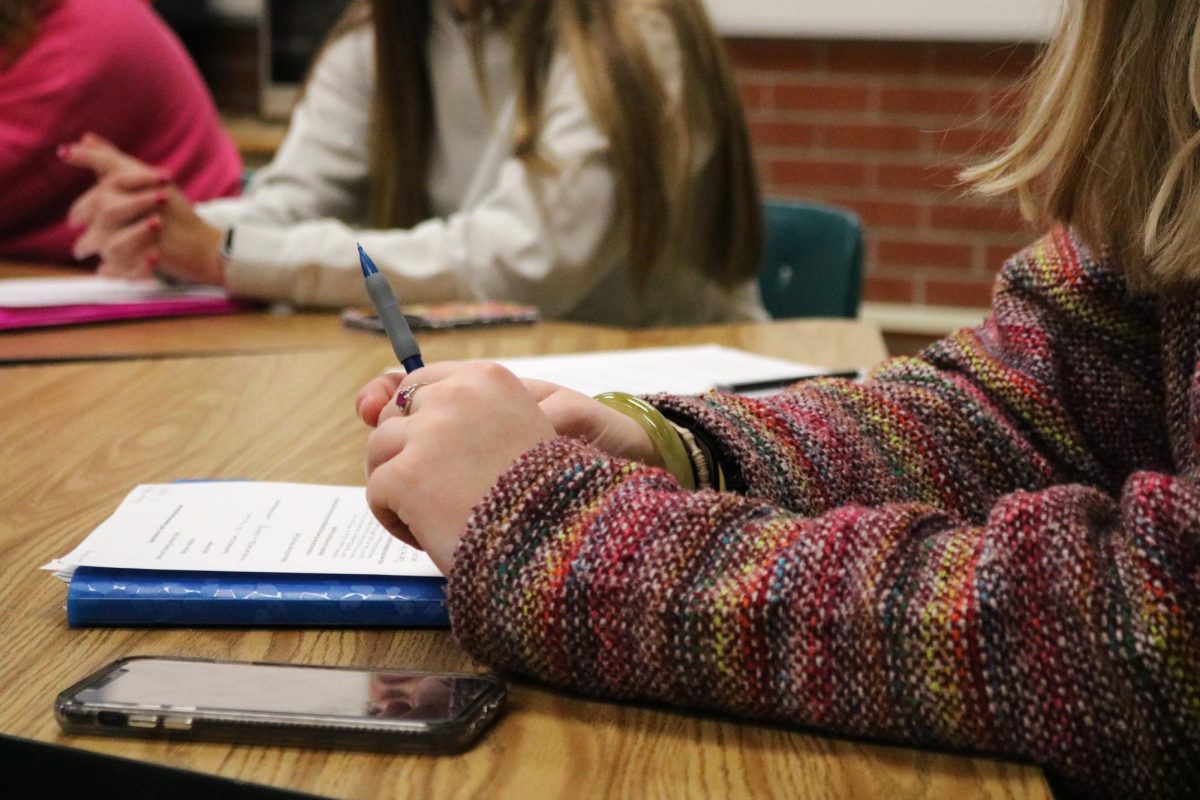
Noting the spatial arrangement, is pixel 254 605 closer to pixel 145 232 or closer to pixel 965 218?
pixel 145 232

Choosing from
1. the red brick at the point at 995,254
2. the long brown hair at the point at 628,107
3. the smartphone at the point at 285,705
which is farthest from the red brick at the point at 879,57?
the smartphone at the point at 285,705

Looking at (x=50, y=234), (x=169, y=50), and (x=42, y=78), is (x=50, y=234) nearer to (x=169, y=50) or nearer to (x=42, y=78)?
(x=42, y=78)

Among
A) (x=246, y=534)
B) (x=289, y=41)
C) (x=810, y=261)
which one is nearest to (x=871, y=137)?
(x=810, y=261)

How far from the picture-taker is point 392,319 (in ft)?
2.25

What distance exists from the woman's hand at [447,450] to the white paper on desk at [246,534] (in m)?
0.04

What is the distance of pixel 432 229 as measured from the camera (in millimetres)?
1436

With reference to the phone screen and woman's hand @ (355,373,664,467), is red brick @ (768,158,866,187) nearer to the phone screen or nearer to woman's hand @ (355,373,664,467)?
woman's hand @ (355,373,664,467)

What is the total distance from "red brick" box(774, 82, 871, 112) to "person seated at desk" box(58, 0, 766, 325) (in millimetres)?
1300

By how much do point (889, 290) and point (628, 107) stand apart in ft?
5.11

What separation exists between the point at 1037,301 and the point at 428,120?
1106 millimetres

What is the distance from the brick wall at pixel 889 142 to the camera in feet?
8.89

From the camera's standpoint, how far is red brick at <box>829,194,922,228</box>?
9.19ft

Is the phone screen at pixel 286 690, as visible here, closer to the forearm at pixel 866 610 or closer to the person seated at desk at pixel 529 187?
the forearm at pixel 866 610

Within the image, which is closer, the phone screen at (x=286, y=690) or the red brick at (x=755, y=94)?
the phone screen at (x=286, y=690)
